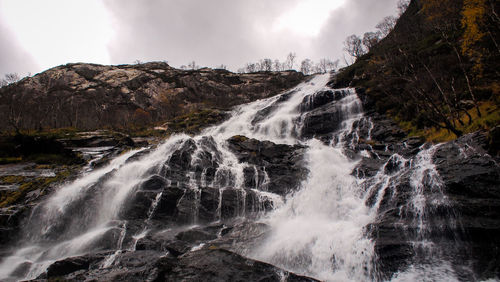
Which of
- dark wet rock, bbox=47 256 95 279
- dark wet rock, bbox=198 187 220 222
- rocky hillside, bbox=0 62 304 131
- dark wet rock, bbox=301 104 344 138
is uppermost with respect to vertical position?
rocky hillside, bbox=0 62 304 131

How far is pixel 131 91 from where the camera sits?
66000 millimetres

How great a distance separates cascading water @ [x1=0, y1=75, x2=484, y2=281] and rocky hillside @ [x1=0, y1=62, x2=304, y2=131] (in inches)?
1385

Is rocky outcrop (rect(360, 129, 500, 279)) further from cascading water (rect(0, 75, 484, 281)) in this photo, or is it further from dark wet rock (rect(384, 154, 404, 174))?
dark wet rock (rect(384, 154, 404, 174))

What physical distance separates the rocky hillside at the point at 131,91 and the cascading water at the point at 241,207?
3519 centimetres

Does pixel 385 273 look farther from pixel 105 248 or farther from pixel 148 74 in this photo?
pixel 148 74

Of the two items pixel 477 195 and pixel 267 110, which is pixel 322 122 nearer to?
pixel 267 110

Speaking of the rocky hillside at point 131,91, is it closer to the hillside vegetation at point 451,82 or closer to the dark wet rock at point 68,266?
the hillside vegetation at point 451,82

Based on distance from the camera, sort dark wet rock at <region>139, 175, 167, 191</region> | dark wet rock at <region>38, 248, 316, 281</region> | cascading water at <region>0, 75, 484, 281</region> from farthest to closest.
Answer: dark wet rock at <region>139, 175, 167, 191</region> → cascading water at <region>0, 75, 484, 281</region> → dark wet rock at <region>38, 248, 316, 281</region>

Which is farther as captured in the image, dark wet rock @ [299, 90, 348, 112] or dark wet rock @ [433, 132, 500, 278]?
dark wet rock @ [299, 90, 348, 112]

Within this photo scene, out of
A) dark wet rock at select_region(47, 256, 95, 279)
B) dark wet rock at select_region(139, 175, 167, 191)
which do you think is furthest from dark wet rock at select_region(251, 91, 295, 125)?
dark wet rock at select_region(47, 256, 95, 279)

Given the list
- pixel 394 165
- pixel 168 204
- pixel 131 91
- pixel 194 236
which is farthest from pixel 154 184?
pixel 131 91

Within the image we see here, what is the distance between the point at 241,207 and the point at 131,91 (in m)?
61.1

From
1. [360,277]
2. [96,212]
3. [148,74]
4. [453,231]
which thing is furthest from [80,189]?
[148,74]

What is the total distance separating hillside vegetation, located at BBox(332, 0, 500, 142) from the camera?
15617mm
